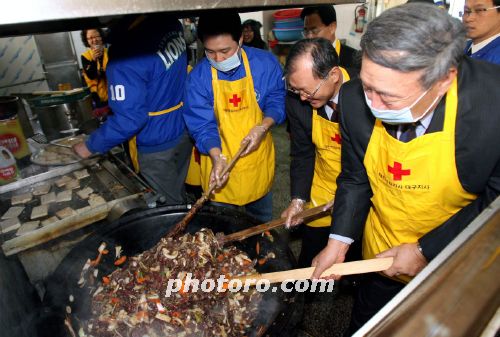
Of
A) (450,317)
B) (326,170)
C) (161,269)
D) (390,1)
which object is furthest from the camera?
(390,1)

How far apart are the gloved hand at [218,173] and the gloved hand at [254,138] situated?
179 millimetres

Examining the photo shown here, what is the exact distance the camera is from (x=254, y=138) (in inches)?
101

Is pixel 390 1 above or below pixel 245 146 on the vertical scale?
above

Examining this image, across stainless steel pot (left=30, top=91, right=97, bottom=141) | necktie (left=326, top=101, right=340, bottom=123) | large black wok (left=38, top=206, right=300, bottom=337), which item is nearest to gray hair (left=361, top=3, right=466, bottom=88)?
necktie (left=326, top=101, right=340, bottom=123)

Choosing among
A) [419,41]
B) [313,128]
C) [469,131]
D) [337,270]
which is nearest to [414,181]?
[469,131]

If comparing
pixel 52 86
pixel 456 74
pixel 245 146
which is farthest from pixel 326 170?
pixel 52 86

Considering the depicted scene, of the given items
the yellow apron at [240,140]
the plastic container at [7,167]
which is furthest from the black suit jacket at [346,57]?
the plastic container at [7,167]

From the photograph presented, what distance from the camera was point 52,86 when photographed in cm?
597

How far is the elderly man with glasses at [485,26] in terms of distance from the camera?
259cm

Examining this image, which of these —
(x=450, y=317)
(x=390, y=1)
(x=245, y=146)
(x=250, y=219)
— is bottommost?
(x=250, y=219)

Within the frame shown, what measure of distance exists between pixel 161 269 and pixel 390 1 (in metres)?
5.86

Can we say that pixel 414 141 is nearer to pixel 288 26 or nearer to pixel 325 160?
pixel 325 160

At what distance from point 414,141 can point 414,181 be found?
0.64ft

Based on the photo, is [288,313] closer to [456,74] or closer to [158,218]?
[158,218]
